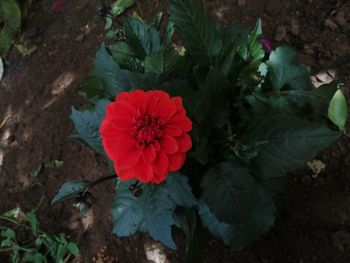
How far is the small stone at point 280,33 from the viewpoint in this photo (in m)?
1.71

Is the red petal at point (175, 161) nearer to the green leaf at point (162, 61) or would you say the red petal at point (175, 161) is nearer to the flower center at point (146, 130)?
the flower center at point (146, 130)

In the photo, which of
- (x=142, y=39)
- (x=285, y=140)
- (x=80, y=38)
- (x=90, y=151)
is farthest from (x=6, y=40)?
(x=285, y=140)

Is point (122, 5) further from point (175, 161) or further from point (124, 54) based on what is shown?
point (175, 161)

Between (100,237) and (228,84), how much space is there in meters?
0.95

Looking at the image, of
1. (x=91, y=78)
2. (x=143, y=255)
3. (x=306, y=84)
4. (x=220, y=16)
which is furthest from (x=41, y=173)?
(x=306, y=84)

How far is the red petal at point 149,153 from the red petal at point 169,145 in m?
0.03

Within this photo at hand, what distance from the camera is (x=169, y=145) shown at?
34.4 inches

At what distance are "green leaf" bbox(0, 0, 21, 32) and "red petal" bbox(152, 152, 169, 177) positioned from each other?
191 centimetres

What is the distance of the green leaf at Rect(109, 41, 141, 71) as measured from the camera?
1.24m

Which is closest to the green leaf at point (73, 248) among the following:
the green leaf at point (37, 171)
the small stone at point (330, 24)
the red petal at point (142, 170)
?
the green leaf at point (37, 171)

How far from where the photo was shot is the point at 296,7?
1.75 metres

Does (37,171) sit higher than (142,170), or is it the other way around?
(142,170)

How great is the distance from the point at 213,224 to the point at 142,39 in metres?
0.60

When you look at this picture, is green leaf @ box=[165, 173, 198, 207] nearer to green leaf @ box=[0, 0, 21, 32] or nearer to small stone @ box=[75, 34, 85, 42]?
small stone @ box=[75, 34, 85, 42]
